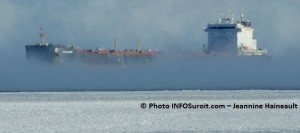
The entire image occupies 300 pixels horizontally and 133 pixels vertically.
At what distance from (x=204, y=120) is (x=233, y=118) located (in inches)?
73.1

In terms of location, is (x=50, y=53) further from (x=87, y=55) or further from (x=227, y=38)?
(x=227, y=38)

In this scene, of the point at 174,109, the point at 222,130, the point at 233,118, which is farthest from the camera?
the point at 174,109

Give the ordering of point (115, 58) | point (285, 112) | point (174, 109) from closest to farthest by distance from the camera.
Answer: point (285, 112) < point (174, 109) < point (115, 58)

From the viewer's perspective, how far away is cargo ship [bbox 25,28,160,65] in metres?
112

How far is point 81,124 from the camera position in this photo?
145ft

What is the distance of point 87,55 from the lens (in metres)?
113

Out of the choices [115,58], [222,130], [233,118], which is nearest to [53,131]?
[222,130]

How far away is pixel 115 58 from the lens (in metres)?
111

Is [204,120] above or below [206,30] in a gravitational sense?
below

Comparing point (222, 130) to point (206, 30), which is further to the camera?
point (206, 30)

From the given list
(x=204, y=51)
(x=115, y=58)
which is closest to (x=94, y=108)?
(x=115, y=58)

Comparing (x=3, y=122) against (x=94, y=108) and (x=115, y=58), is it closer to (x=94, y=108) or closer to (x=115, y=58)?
(x=94, y=108)

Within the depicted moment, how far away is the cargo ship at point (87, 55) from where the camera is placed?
112m

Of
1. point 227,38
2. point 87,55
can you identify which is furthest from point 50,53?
point 227,38
